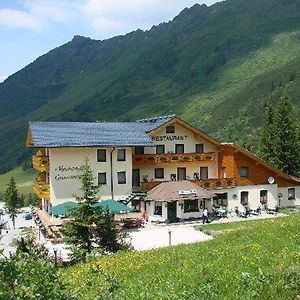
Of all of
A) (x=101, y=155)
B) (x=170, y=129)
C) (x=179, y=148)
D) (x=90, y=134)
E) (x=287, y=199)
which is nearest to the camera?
(x=101, y=155)

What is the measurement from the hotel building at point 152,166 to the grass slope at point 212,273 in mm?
25395

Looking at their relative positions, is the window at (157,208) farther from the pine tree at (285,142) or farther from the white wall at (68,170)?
the pine tree at (285,142)

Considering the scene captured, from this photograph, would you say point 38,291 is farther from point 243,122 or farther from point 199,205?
point 243,122

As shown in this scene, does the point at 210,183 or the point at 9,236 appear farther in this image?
the point at 9,236

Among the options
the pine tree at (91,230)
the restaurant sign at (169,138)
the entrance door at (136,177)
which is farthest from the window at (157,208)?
the pine tree at (91,230)

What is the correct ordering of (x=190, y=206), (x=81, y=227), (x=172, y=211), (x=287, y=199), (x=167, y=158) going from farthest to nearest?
(x=287, y=199) < (x=167, y=158) < (x=190, y=206) < (x=172, y=211) < (x=81, y=227)

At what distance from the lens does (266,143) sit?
6606cm

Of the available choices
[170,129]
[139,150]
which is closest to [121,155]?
[139,150]

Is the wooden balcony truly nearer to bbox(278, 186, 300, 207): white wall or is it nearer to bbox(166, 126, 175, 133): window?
bbox(166, 126, 175, 133): window

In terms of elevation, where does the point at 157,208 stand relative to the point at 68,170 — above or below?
below

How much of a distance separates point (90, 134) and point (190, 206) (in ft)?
38.8

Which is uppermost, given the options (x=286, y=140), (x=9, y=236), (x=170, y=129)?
(x=170, y=129)

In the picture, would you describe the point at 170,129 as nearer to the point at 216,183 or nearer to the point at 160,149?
the point at 160,149

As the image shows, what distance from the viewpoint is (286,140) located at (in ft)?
200
